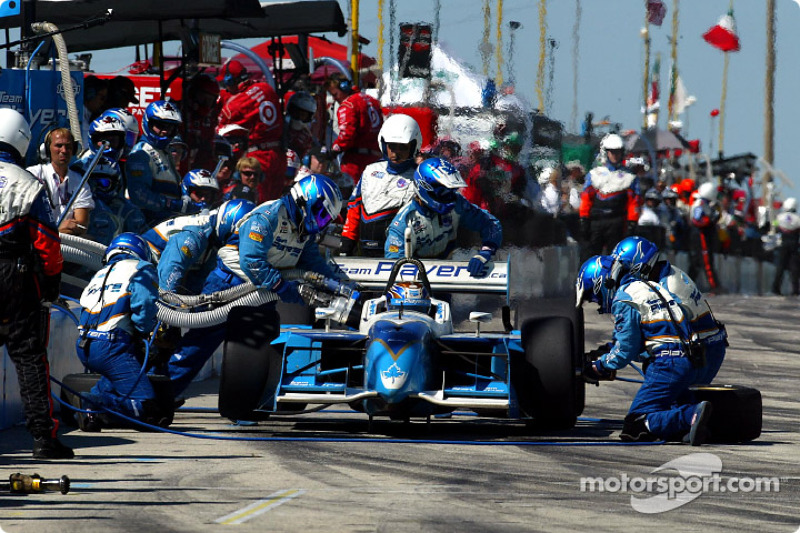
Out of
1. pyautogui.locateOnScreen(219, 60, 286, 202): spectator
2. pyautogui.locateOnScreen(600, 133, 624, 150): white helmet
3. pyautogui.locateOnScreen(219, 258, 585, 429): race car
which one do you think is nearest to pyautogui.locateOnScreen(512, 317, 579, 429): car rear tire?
pyautogui.locateOnScreen(219, 258, 585, 429): race car

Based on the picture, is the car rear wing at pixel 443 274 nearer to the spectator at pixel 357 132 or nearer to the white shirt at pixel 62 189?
the white shirt at pixel 62 189

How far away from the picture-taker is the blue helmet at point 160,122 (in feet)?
45.0

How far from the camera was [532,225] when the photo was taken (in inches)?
789

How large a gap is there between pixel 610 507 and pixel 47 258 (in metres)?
3.50

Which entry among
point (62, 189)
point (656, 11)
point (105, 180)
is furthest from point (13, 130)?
point (656, 11)

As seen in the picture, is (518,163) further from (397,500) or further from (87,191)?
(397,500)

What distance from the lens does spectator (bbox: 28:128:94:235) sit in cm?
1223

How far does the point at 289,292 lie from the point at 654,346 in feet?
9.23

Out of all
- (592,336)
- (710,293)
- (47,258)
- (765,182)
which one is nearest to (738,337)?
(592,336)

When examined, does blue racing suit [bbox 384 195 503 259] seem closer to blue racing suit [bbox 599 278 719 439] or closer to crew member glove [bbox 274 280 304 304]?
crew member glove [bbox 274 280 304 304]

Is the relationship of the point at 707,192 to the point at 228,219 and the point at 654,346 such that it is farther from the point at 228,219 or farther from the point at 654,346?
the point at 654,346

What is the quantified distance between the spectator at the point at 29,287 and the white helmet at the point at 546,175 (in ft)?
40.8

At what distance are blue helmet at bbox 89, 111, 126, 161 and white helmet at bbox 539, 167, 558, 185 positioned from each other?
27.2ft

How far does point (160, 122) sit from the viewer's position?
13.8 meters
